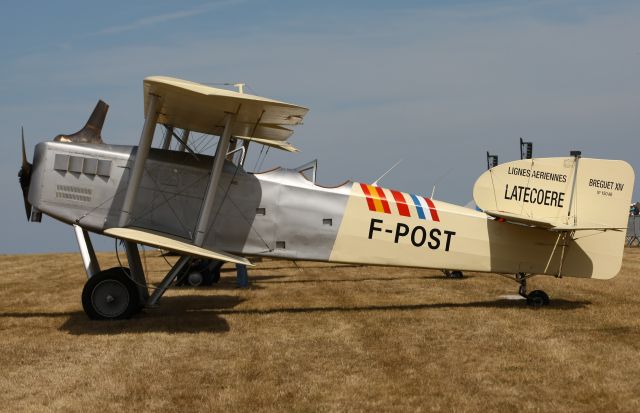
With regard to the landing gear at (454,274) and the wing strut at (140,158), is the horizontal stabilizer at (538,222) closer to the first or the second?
the wing strut at (140,158)

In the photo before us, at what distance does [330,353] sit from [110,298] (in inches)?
156

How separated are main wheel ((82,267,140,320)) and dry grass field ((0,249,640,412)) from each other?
220mm

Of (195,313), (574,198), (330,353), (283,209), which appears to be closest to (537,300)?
(574,198)

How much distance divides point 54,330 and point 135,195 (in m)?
2.24

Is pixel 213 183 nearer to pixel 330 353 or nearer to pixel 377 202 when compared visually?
pixel 377 202

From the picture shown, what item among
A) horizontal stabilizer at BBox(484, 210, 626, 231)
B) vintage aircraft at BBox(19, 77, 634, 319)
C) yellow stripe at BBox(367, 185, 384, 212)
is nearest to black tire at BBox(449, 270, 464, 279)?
vintage aircraft at BBox(19, 77, 634, 319)

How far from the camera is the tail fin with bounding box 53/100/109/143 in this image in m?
11.1

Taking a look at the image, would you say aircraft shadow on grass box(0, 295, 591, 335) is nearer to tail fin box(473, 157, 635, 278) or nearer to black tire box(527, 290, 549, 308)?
black tire box(527, 290, 549, 308)

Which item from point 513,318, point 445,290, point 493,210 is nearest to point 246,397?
point 513,318

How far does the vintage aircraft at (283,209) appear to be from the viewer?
420 inches

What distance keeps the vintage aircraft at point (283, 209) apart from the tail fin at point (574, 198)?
17 millimetres

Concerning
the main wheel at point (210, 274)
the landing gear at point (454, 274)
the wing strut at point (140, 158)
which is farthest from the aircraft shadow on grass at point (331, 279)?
the wing strut at point (140, 158)

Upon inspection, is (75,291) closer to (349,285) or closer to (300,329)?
(349,285)

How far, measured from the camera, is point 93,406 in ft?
20.8
